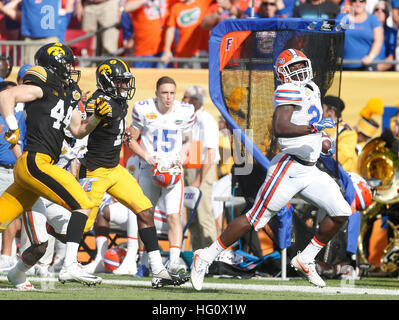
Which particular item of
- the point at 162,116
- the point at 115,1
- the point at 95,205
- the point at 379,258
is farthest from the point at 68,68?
the point at 115,1

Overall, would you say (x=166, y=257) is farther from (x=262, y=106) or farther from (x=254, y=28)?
(x=254, y=28)

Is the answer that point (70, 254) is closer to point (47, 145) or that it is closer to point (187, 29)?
point (47, 145)

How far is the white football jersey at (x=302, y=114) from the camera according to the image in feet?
26.1

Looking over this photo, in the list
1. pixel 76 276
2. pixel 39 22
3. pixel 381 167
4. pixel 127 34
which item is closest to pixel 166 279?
pixel 76 276

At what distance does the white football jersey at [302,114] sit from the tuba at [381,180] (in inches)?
107

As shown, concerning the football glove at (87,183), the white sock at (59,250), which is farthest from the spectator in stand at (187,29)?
the football glove at (87,183)

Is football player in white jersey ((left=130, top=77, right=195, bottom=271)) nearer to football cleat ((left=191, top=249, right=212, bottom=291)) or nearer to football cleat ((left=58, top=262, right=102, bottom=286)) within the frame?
football cleat ((left=191, top=249, right=212, bottom=291))

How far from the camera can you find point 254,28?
962 cm

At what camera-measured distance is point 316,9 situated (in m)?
12.3

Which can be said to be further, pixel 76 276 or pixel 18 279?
pixel 18 279

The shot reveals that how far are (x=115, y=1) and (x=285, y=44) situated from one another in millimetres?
4735

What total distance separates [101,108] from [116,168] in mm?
757

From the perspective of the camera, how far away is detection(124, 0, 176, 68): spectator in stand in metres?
13.1

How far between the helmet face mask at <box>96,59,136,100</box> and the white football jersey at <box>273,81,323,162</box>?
1376mm
